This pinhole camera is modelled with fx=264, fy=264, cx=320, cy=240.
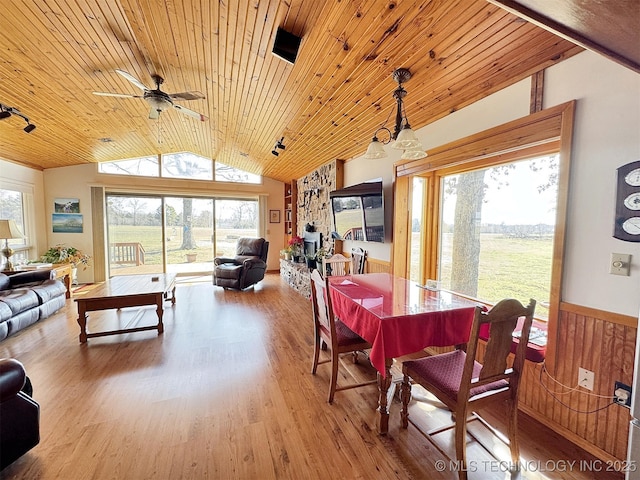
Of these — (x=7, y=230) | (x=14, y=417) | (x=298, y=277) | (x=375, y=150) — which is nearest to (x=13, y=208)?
(x=7, y=230)

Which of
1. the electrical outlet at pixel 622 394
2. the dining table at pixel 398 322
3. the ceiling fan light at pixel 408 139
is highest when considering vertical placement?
the ceiling fan light at pixel 408 139

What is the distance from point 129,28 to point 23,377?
8.44ft

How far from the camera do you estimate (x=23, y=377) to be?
4.73 feet

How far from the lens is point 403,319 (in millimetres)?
1605

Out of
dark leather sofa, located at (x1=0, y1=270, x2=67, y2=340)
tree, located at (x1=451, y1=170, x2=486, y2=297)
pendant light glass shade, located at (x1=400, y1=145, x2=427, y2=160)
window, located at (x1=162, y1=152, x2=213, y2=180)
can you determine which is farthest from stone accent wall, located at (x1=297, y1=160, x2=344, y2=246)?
dark leather sofa, located at (x1=0, y1=270, x2=67, y2=340)

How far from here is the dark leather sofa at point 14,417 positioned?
1339 millimetres

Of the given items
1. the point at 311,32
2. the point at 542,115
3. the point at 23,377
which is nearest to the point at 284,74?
the point at 311,32

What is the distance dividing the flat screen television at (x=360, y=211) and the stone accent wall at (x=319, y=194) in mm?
462

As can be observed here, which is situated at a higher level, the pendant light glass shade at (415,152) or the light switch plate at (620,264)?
the pendant light glass shade at (415,152)

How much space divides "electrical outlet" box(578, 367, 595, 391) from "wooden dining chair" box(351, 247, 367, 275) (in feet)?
7.86

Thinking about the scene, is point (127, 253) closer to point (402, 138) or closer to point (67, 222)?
point (67, 222)

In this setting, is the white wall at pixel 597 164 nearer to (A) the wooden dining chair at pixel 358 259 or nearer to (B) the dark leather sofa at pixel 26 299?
(A) the wooden dining chair at pixel 358 259

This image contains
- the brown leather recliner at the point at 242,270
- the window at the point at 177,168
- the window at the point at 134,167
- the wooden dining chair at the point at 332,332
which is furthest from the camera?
the window at the point at 177,168

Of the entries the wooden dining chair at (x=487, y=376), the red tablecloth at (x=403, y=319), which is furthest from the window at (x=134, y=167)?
the wooden dining chair at (x=487, y=376)
